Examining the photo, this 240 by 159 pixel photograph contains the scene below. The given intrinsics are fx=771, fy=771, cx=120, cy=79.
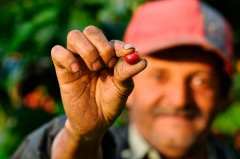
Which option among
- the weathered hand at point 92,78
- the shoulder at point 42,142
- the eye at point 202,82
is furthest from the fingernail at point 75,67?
the eye at point 202,82

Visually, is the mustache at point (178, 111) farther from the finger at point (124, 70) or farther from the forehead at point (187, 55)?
the finger at point (124, 70)

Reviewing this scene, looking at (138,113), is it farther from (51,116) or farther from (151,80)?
(51,116)

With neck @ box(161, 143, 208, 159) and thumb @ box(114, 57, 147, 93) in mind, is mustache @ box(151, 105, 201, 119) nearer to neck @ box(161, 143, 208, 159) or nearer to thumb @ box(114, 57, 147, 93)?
neck @ box(161, 143, 208, 159)

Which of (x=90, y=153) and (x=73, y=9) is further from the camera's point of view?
(x=73, y=9)

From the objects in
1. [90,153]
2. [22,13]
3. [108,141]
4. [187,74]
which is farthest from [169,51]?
[90,153]

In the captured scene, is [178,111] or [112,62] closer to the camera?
[112,62]

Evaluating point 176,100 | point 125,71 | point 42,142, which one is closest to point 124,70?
point 125,71

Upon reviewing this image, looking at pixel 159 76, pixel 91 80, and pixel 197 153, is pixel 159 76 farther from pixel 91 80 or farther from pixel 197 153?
pixel 91 80
